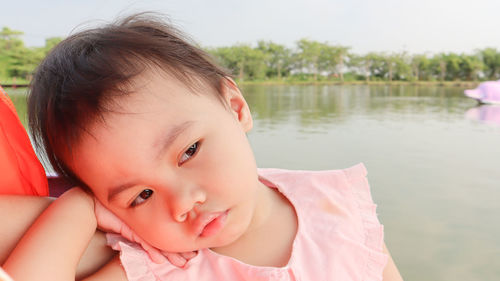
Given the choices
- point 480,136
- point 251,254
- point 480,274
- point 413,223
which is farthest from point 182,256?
point 480,136

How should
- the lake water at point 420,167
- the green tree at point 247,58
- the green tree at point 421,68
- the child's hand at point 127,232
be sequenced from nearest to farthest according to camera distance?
the child's hand at point 127,232 → the lake water at point 420,167 → the green tree at point 247,58 → the green tree at point 421,68

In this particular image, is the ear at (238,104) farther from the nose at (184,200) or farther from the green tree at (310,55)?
the green tree at (310,55)

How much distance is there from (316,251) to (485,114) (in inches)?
168

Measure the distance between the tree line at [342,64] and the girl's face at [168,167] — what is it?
39.3 ft

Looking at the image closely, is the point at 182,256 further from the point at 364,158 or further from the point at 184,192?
the point at 364,158

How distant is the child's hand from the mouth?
7 cm

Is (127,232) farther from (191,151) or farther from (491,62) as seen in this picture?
(491,62)

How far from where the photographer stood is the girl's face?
0.50 metres

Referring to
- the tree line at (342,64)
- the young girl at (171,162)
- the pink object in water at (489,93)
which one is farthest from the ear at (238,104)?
the tree line at (342,64)

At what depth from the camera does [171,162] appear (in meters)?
0.50

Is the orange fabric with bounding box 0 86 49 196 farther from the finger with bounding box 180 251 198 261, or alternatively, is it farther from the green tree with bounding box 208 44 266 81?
the green tree with bounding box 208 44 266 81

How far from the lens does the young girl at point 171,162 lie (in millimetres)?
501

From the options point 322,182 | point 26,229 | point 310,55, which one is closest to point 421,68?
point 310,55

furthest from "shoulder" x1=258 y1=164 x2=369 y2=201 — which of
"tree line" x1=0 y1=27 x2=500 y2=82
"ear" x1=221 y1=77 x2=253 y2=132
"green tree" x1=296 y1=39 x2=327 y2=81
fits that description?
"green tree" x1=296 y1=39 x2=327 y2=81
